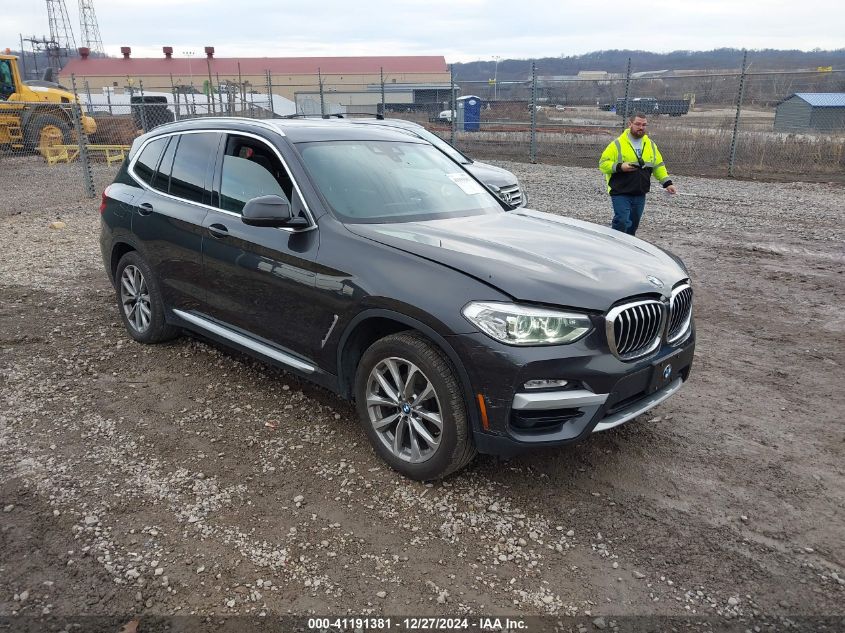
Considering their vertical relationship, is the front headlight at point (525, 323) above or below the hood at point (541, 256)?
below

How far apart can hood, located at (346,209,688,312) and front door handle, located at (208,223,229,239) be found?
40.2 inches

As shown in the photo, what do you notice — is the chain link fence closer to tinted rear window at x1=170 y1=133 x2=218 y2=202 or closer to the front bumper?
tinted rear window at x1=170 y1=133 x2=218 y2=202

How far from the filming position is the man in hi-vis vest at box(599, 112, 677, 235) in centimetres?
750

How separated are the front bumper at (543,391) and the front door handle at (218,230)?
1941mm

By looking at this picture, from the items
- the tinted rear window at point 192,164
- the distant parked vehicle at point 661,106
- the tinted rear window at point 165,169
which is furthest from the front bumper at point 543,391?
the distant parked vehicle at point 661,106

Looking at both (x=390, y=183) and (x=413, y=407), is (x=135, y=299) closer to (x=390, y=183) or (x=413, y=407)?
(x=390, y=183)

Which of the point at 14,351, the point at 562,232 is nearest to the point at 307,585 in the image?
the point at 562,232

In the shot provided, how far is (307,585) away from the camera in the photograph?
274cm

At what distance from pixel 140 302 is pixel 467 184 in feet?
9.29

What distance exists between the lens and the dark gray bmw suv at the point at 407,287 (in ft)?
9.98

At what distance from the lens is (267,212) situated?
360 centimetres

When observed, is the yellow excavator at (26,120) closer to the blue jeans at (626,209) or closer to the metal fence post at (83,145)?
the metal fence post at (83,145)

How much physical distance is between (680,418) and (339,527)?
237 cm

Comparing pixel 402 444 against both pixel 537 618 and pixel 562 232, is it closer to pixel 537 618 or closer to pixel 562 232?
pixel 537 618
